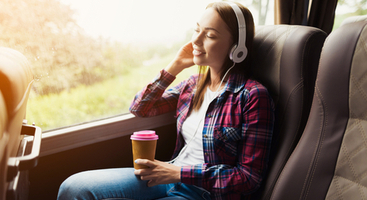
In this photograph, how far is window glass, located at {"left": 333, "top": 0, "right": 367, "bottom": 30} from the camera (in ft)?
6.34

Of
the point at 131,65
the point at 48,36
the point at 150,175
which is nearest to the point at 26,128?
the point at 150,175

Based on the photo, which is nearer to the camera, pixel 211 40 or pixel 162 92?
pixel 211 40

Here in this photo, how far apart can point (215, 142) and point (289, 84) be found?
0.38 m

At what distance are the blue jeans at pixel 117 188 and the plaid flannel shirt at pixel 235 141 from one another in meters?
0.10

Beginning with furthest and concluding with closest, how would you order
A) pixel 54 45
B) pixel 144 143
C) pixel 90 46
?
1. pixel 90 46
2. pixel 54 45
3. pixel 144 143

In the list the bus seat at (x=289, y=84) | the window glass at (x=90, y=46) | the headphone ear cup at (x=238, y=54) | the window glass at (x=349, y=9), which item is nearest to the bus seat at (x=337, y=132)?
the bus seat at (x=289, y=84)

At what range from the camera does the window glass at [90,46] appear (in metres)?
1.22

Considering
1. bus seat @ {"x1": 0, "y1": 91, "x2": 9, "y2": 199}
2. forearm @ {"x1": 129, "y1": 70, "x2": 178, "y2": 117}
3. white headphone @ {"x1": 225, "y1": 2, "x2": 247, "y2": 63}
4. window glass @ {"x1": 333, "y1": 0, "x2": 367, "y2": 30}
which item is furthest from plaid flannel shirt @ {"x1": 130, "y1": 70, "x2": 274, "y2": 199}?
window glass @ {"x1": 333, "y1": 0, "x2": 367, "y2": 30}

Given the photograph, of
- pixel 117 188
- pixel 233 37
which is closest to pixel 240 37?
pixel 233 37

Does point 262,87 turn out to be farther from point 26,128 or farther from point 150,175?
point 26,128

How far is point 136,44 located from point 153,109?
39 cm

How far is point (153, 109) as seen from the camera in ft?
4.76

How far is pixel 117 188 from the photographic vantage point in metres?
1.11

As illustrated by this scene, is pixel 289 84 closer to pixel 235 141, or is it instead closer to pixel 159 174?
pixel 235 141
